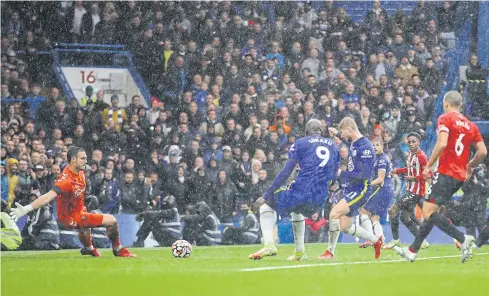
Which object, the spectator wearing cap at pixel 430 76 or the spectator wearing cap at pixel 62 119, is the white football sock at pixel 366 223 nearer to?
the spectator wearing cap at pixel 62 119

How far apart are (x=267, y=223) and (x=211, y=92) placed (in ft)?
35.5

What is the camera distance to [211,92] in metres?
24.8

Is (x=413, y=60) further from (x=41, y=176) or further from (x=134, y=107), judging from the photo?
(x=41, y=176)

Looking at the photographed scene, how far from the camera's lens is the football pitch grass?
35.0ft

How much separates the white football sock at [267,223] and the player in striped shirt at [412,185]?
3773 mm

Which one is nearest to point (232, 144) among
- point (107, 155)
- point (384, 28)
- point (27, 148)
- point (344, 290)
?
point (107, 155)

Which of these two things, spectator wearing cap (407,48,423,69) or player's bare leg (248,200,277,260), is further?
spectator wearing cap (407,48,423,69)

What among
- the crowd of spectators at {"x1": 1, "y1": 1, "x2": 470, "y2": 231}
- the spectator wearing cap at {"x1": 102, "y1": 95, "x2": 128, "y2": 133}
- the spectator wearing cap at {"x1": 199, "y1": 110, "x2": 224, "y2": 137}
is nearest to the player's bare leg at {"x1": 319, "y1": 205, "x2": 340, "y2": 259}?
the crowd of spectators at {"x1": 1, "y1": 1, "x2": 470, "y2": 231}

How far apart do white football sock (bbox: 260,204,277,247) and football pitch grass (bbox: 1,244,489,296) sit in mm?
307

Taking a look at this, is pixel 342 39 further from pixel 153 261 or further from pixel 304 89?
pixel 153 261

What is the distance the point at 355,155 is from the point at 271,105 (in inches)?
369

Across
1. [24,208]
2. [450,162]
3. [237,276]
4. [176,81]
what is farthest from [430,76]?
[237,276]

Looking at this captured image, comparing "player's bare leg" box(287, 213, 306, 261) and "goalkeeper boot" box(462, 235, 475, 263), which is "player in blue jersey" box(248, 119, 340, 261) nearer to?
"player's bare leg" box(287, 213, 306, 261)

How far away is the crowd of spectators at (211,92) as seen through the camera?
2177cm
